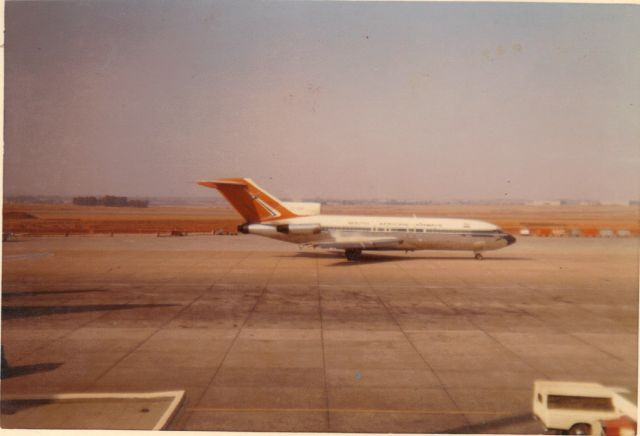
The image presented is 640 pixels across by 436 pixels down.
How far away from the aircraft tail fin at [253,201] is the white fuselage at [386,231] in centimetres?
47

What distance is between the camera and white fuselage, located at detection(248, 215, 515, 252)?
90.2 ft

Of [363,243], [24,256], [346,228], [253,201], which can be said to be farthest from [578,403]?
[24,256]

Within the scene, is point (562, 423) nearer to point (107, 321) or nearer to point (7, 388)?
point (7, 388)

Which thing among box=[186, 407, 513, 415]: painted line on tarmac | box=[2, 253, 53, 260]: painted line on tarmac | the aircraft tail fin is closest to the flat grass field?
box=[2, 253, 53, 260]: painted line on tarmac

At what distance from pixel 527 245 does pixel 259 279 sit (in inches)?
1019

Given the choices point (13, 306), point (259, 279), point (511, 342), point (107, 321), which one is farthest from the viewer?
point (259, 279)

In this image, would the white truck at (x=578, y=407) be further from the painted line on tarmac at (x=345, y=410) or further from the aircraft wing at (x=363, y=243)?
the aircraft wing at (x=363, y=243)

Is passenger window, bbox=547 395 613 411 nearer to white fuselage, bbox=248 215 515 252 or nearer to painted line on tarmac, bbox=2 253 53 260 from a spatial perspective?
white fuselage, bbox=248 215 515 252

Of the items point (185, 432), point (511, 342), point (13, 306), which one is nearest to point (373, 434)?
point (185, 432)

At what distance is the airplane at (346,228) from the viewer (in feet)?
89.9

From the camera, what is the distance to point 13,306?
16.3 m

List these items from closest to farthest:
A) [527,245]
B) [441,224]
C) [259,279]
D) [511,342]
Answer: [511,342], [259,279], [441,224], [527,245]

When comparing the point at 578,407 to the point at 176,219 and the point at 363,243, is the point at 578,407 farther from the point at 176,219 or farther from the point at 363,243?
the point at 176,219

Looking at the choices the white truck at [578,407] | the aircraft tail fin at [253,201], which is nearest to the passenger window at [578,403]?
the white truck at [578,407]
